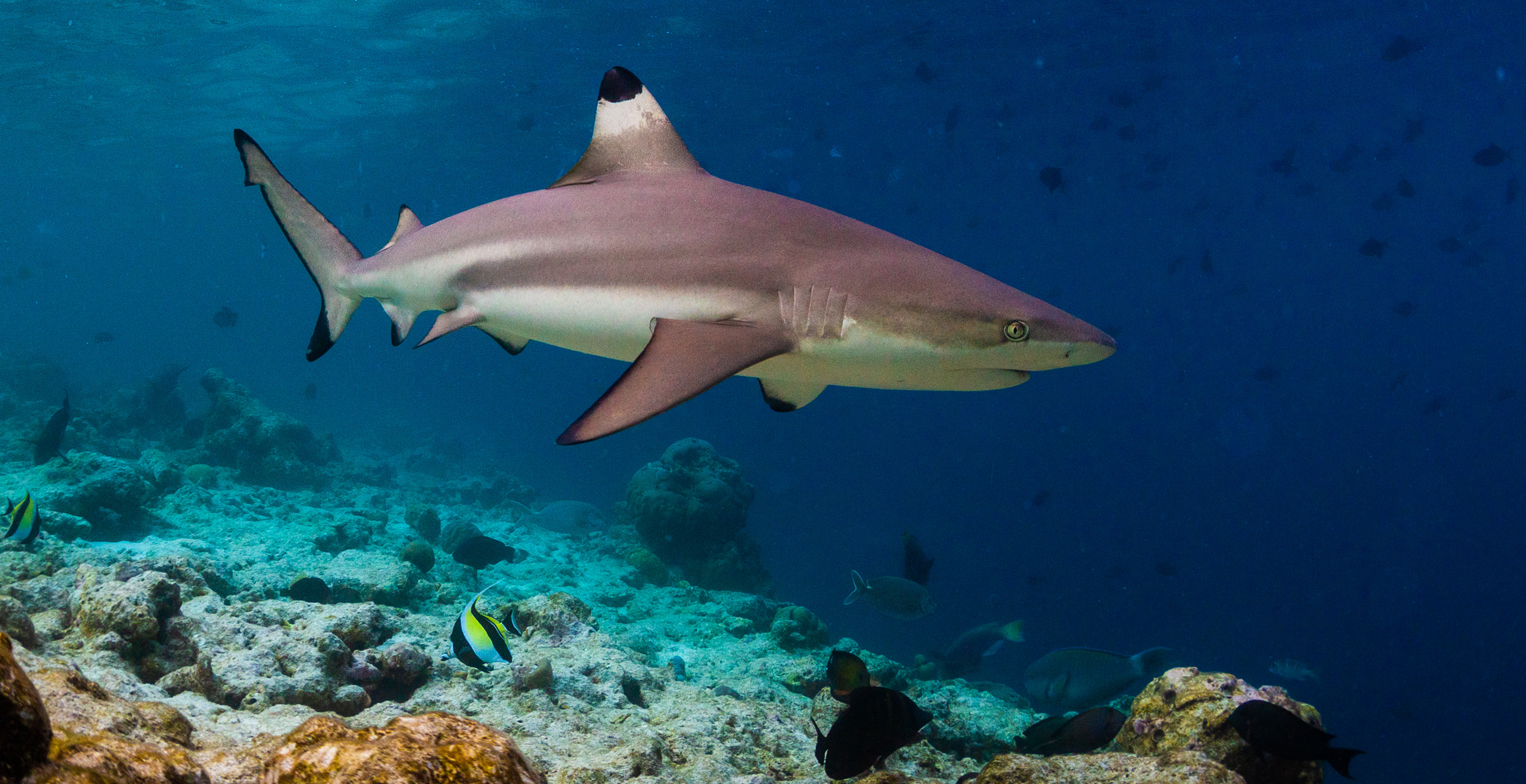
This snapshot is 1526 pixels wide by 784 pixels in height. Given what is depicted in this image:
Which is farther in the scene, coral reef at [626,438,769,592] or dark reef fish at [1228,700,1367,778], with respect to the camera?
coral reef at [626,438,769,592]

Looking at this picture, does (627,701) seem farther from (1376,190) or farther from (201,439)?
(1376,190)

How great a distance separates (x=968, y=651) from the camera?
1220cm

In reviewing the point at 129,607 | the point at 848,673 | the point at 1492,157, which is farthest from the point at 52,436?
the point at 1492,157

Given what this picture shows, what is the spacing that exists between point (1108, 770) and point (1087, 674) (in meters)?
5.56

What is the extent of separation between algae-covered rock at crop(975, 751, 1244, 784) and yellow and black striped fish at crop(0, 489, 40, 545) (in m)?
7.61

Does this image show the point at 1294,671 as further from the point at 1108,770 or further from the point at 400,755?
the point at 400,755

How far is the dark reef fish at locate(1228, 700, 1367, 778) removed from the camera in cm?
294

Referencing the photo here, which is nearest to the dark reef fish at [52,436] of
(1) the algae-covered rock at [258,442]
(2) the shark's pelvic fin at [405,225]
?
(1) the algae-covered rock at [258,442]

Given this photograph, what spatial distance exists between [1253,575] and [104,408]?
5368 centimetres

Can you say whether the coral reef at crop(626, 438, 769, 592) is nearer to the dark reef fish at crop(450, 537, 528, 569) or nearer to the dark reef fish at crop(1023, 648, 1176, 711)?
the dark reef fish at crop(450, 537, 528, 569)

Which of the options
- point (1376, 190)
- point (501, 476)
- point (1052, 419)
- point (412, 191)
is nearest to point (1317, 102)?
point (1376, 190)

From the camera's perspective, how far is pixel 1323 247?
53.7 metres

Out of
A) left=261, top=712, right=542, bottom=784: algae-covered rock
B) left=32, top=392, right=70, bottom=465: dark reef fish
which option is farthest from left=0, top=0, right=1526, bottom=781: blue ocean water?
left=261, top=712, right=542, bottom=784: algae-covered rock

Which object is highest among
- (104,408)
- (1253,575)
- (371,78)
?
(371,78)
